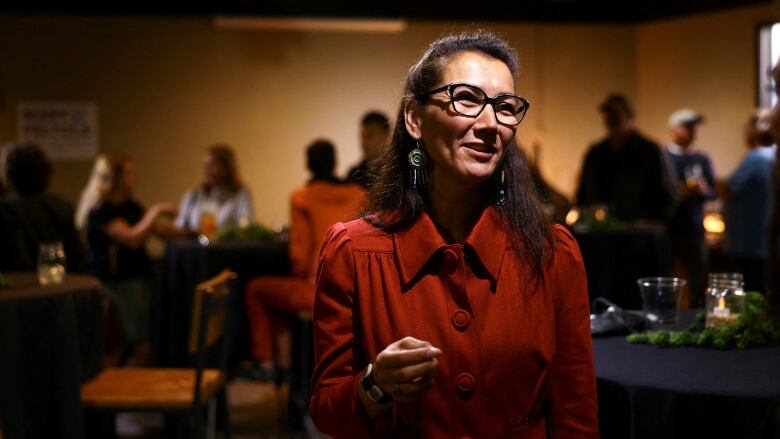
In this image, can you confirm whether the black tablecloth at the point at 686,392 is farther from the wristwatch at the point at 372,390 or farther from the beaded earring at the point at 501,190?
the wristwatch at the point at 372,390

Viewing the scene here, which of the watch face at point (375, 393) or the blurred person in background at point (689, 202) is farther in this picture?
the blurred person in background at point (689, 202)

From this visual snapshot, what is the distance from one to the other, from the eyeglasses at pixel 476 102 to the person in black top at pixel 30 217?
10.7 ft

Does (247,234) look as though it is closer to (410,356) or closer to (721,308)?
(721,308)

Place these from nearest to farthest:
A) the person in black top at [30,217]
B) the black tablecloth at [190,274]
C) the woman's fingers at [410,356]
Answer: the woman's fingers at [410,356]
the person in black top at [30,217]
the black tablecloth at [190,274]

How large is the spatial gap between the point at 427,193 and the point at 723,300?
1081mm

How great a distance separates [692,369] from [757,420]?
26 centimetres

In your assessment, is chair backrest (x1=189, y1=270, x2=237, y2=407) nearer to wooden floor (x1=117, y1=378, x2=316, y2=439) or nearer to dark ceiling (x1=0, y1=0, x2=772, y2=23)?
wooden floor (x1=117, y1=378, x2=316, y2=439)

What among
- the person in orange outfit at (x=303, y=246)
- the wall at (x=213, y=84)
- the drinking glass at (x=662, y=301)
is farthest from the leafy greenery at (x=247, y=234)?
the drinking glass at (x=662, y=301)

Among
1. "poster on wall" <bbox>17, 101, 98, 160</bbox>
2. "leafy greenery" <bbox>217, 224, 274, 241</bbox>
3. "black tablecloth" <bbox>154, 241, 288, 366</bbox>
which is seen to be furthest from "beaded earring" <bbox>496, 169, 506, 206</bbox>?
"poster on wall" <bbox>17, 101, 98, 160</bbox>

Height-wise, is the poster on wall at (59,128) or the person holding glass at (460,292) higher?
the poster on wall at (59,128)

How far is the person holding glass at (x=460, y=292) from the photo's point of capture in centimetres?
158

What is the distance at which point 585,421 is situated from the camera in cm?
164

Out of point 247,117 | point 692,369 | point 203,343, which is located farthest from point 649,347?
point 247,117

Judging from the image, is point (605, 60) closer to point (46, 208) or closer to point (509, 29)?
point (509, 29)
